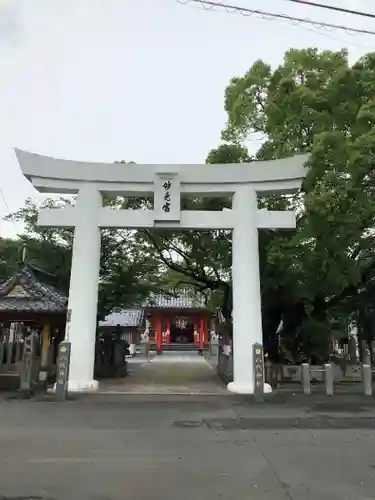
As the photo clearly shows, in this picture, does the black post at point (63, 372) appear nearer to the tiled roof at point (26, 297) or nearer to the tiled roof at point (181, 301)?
the tiled roof at point (26, 297)

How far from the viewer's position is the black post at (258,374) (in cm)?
1259

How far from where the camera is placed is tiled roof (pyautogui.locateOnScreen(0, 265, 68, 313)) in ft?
49.7

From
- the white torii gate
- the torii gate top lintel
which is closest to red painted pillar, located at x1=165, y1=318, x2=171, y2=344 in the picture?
the white torii gate

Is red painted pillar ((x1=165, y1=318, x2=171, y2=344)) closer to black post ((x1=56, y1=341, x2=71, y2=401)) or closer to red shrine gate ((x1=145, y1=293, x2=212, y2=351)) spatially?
red shrine gate ((x1=145, y1=293, x2=212, y2=351))

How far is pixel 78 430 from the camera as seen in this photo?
867 cm

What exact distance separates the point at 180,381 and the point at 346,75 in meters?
12.5

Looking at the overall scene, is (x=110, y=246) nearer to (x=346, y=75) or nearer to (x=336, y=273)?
(x=336, y=273)

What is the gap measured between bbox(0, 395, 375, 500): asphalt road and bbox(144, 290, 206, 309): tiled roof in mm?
27091

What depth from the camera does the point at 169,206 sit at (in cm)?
1503

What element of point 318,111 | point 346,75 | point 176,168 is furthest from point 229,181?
point 346,75

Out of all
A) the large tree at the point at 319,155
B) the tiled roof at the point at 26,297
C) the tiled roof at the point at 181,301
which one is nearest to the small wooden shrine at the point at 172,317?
the tiled roof at the point at 181,301

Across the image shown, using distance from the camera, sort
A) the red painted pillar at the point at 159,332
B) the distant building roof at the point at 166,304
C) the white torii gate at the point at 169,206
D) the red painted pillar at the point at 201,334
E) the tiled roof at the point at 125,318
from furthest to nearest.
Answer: the red painted pillar at the point at 201,334 → the red painted pillar at the point at 159,332 → the distant building roof at the point at 166,304 → the tiled roof at the point at 125,318 → the white torii gate at the point at 169,206

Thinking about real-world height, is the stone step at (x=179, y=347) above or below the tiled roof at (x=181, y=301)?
below

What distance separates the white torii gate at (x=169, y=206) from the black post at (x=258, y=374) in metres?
1.31
